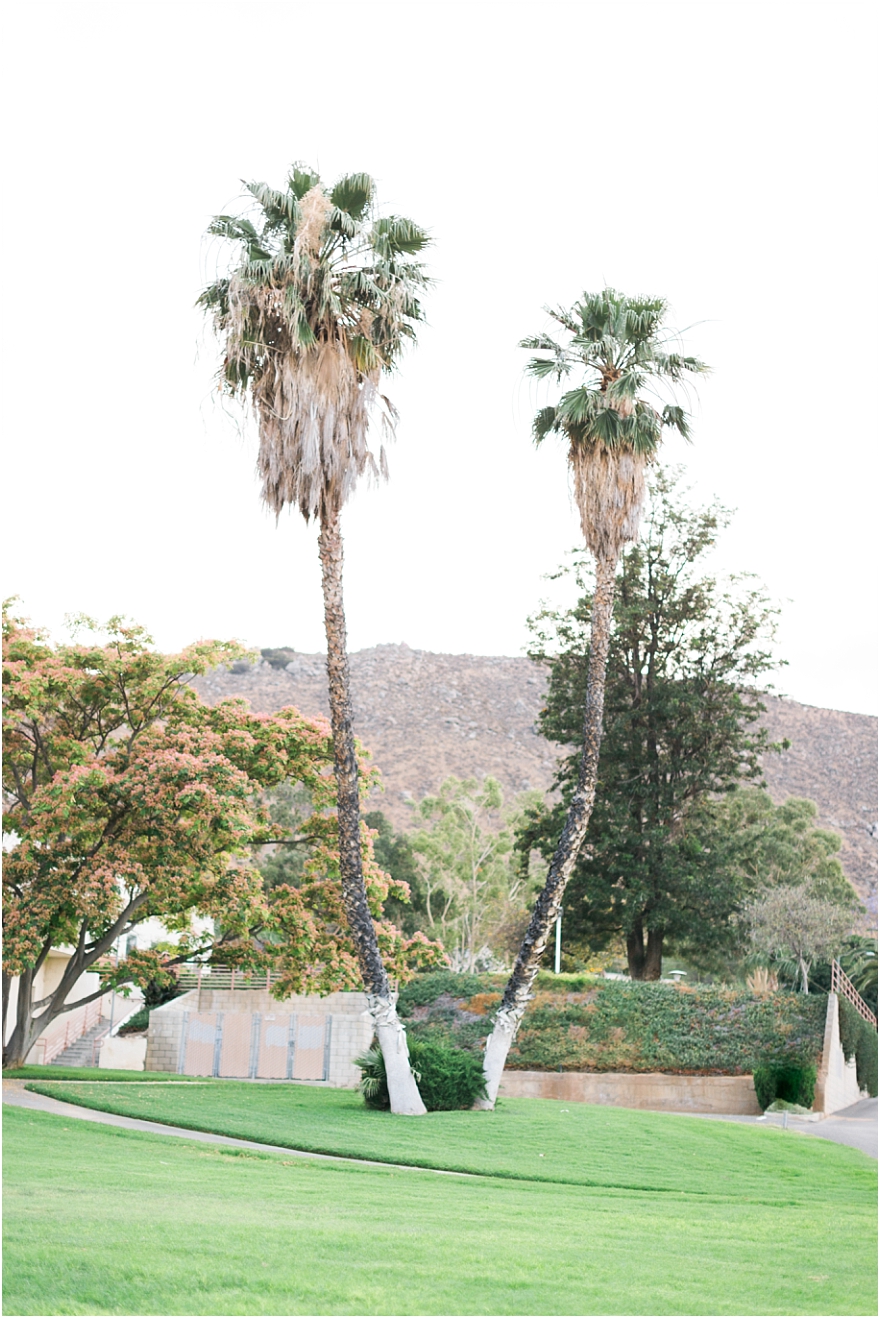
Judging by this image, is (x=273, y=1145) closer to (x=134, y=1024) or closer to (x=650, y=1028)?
(x=650, y=1028)

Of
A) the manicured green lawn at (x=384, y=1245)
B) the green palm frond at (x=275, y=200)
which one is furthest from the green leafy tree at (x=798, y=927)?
A: the green palm frond at (x=275, y=200)

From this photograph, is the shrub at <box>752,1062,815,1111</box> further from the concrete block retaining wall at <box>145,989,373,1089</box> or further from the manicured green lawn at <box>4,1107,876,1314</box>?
the manicured green lawn at <box>4,1107,876,1314</box>

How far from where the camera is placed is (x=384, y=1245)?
7883 mm

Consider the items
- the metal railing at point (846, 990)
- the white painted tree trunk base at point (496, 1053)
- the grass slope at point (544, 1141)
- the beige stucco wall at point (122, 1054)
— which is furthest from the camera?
the beige stucco wall at point (122, 1054)

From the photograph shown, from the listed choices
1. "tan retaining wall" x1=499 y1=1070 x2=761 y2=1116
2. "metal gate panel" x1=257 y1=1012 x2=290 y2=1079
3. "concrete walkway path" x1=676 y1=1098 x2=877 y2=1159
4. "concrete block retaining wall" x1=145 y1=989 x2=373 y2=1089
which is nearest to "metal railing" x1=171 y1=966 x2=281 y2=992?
"concrete block retaining wall" x1=145 y1=989 x2=373 y2=1089

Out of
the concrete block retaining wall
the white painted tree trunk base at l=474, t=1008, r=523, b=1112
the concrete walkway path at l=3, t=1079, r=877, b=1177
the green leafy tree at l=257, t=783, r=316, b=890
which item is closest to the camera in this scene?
the concrete walkway path at l=3, t=1079, r=877, b=1177

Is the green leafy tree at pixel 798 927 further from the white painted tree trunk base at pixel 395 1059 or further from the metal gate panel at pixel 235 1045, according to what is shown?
the white painted tree trunk base at pixel 395 1059

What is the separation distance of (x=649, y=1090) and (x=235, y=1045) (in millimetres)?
9849

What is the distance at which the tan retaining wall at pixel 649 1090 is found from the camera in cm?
2584

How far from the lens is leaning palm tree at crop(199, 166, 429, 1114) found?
1689cm

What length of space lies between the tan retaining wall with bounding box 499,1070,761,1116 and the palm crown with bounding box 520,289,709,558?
43.2 feet

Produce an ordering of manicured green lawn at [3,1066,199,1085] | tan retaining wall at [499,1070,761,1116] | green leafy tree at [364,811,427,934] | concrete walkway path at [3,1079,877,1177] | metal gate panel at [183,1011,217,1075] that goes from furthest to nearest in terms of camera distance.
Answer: green leafy tree at [364,811,427,934], metal gate panel at [183,1011,217,1075], tan retaining wall at [499,1070,761,1116], manicured green lawn at [3,1066,199,1085], concrete walkway path at [3,1079,877,1177]

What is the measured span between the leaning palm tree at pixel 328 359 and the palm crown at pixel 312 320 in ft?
0.07

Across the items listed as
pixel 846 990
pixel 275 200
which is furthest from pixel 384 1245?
pixel 846 990
